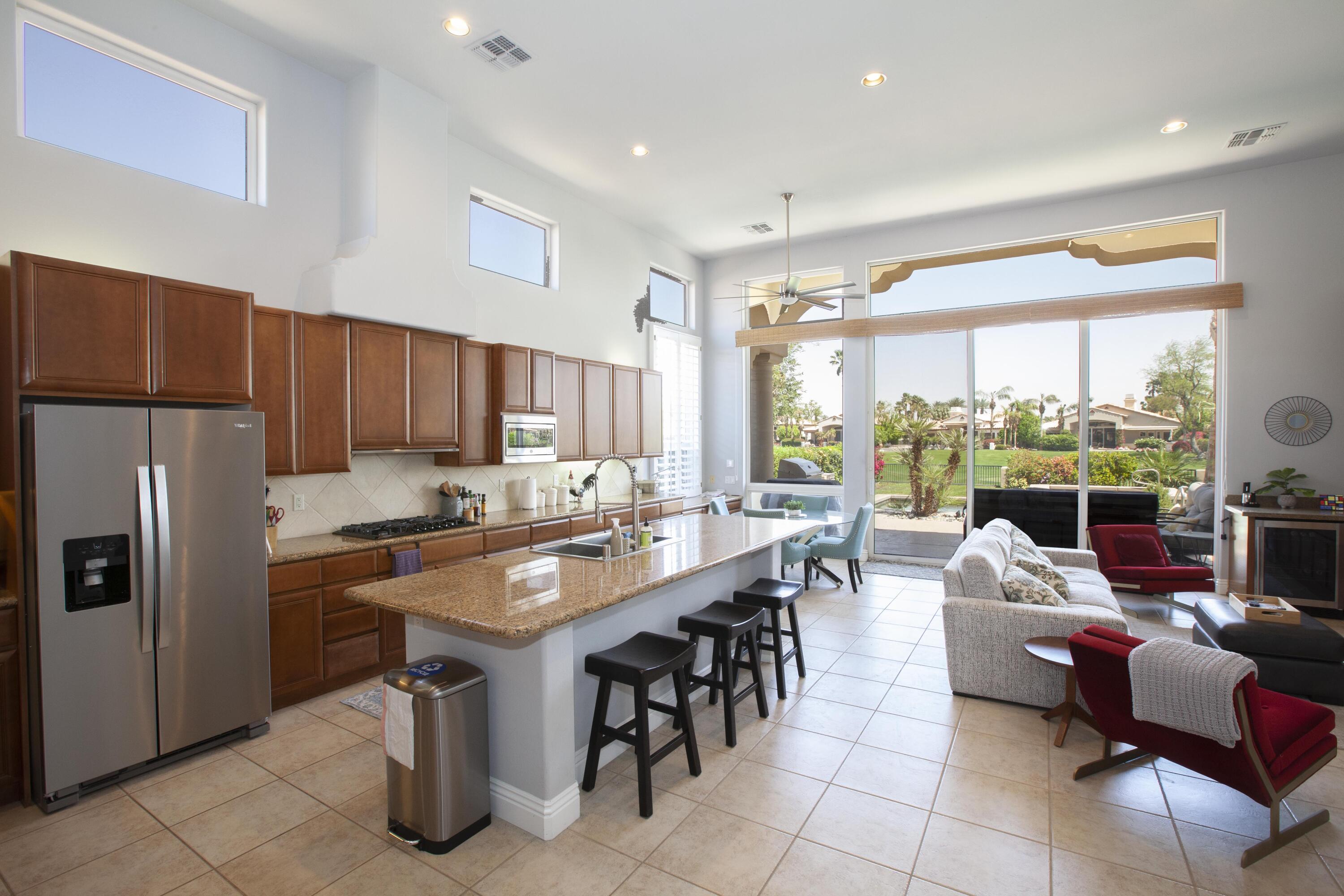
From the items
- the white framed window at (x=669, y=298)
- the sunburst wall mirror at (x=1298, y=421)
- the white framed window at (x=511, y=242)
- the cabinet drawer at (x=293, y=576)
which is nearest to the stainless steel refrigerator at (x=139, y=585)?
the cabinet drawer at (x=293, y=576)

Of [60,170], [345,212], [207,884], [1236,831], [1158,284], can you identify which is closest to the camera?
[207,884]

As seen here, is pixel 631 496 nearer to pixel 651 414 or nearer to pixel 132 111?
pixel 651 414

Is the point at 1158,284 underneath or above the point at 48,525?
above

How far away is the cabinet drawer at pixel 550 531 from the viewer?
4980mm

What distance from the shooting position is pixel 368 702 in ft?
11.7

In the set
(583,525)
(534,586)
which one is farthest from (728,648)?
(583,525)

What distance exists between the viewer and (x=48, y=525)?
2514 mm

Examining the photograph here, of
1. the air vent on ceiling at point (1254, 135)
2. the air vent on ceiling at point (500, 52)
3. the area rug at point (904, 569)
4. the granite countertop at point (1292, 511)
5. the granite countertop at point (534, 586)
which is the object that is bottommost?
the area rug at point (904, 569)

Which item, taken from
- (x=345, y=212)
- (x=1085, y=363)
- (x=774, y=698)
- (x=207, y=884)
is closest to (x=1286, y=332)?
(x=1085, y=363)

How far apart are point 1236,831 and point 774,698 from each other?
200cm

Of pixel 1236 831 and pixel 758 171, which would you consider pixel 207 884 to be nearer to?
pixel 1236 831

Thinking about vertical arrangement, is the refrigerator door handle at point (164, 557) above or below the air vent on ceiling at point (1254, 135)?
below

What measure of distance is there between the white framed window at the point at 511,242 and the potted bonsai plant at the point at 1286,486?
659 cm

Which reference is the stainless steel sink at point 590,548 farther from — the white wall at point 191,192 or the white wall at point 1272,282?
the white wall at point 1272,282
